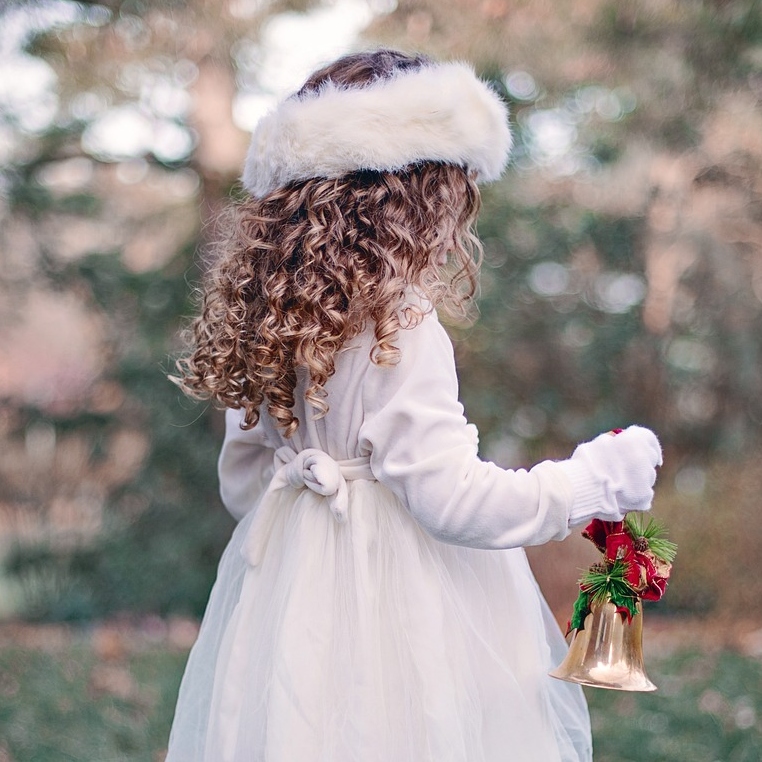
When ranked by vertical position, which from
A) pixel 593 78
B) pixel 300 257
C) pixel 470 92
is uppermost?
pixel 593 78

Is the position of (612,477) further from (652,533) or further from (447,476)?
(447,476)

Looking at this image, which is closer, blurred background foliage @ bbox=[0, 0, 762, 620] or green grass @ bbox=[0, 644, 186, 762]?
green grass @ bbox=[0, 644, 186, 762]

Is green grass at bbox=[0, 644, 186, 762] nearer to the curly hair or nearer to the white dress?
the white dress

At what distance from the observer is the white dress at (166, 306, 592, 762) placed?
5.72ft

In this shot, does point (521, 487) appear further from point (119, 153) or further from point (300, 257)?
point (119, 153)

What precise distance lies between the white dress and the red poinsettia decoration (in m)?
0.15

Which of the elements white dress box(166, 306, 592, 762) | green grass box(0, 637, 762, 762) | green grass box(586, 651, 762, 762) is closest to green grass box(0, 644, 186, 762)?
green grass box(0, 637, 762, 762)

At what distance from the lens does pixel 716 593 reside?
18.9ft

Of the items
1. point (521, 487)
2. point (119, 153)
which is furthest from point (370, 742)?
point (119, 153)

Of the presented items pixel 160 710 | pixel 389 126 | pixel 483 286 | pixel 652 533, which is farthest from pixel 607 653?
pixel 483 286

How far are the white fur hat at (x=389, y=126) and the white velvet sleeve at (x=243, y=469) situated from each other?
2.18ft

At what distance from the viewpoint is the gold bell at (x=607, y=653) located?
180 cm

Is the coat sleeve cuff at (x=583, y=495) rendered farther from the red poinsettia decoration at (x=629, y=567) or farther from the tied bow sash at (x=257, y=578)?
the tied bow sash at (x=257, y=578)

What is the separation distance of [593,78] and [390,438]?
14.0 feet
